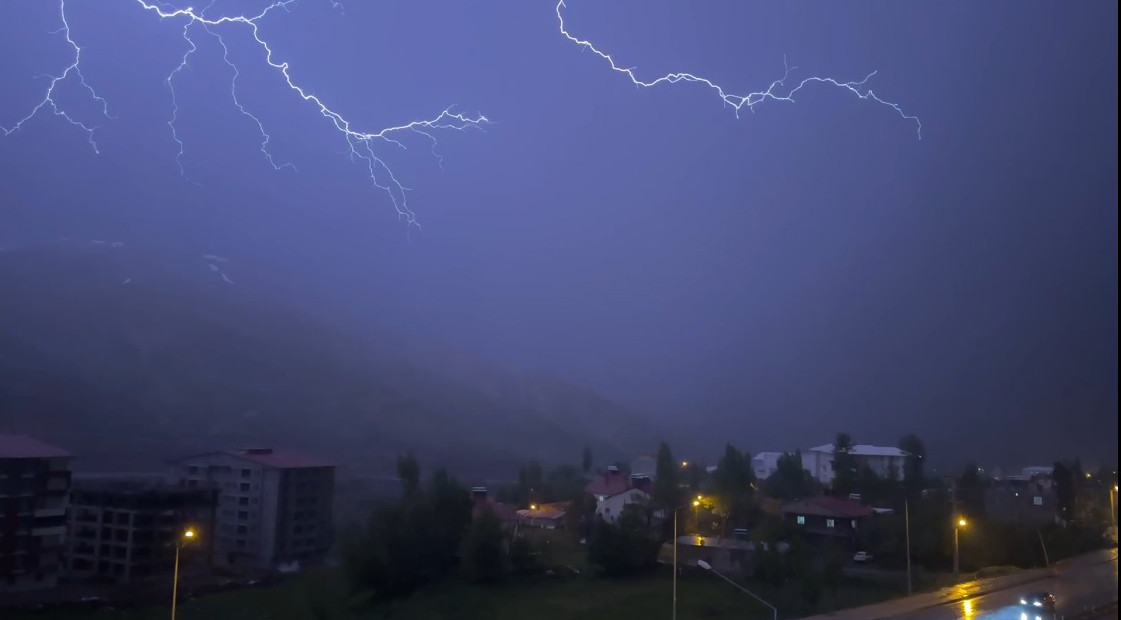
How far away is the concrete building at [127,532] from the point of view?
315 inches

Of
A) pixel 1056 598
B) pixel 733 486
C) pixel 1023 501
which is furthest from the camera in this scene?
Result: pixel 1023 501

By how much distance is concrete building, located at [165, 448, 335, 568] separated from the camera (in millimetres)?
8891

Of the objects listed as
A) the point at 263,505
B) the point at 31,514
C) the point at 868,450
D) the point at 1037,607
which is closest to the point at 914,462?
the point at 868,450

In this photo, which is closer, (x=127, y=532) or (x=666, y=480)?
(x=127, y=532)

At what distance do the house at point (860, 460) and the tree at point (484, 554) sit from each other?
27.7 feet

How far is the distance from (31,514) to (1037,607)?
9.46 metres

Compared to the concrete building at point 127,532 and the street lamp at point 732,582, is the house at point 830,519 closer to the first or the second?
the street lamp at point 732,582

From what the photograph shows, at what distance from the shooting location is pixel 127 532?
A: 8195 millimetres

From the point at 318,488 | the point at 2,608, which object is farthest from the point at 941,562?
the point at 2,608

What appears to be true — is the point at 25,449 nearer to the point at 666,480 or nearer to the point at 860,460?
the point at 666,480

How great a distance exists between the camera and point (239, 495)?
9180 mm

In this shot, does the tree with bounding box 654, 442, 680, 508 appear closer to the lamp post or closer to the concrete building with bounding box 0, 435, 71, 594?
the lamp post

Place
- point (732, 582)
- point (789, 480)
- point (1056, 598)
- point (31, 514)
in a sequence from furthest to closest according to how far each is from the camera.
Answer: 1. point (789, 480)
2. point (1056, 598)
3. point (732, 582)
4. point (31, 514)

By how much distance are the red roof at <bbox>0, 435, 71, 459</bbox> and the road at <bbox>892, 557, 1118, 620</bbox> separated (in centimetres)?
836
